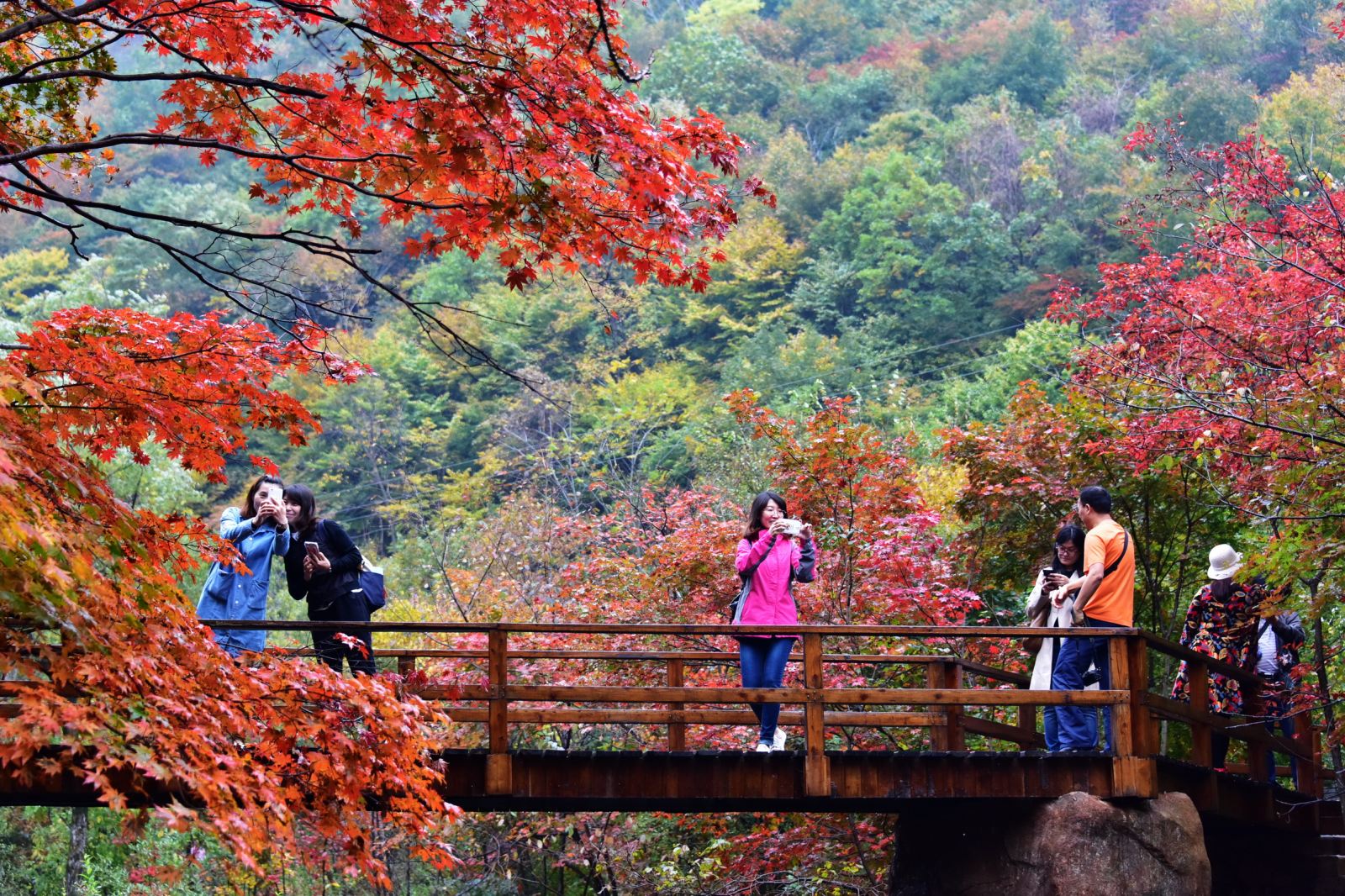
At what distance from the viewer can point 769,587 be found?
8.16 meters

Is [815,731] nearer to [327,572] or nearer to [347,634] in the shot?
[347,634]

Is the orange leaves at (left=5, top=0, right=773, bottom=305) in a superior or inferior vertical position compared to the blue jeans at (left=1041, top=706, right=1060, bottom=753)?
superior

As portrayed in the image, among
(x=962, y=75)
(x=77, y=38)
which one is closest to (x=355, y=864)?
(x=77, y=38)

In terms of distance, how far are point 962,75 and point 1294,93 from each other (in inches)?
607

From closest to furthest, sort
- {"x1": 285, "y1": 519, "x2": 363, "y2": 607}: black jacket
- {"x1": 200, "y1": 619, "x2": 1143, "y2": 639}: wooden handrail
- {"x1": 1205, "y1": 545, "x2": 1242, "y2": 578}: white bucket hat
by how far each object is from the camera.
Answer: {"x1": 200, "y1": 619, "x2": 1143, "y2": 639}: wooden handrail, {"x1": 285, "y1": 519, "x2": 363, "y2": 607}: black jacket, {"x1": 1205, "y1": 545, "x2": 1242, "y2": 578}: white bucket hat

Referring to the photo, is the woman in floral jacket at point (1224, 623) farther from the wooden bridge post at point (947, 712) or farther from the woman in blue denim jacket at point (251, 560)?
the woman in blue denim jacket at point (251, 560)

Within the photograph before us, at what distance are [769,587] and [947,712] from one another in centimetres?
210

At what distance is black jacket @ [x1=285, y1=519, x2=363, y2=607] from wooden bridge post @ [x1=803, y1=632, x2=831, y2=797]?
255 centimetres

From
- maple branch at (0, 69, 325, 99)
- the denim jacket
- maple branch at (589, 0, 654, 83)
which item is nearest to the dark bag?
the denim jacket

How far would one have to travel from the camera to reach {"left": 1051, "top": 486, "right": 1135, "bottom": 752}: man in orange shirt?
7.93m

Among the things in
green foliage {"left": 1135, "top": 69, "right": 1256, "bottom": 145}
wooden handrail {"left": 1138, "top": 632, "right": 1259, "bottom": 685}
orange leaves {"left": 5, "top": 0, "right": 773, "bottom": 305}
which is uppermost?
green foliage {"left": 1135, "top": 69, "right": 1256, "bottom": 145}

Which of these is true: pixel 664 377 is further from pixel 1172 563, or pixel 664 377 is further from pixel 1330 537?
pixel 1330 537

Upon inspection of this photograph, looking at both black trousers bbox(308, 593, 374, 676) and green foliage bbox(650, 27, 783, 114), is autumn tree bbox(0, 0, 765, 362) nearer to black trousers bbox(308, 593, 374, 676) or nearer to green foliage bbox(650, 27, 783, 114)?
black trousers bbox(308, 593, 374, 676)

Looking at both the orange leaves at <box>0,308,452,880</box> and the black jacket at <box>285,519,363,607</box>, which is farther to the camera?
the black jacket at <box>285,519,363,607</box>
